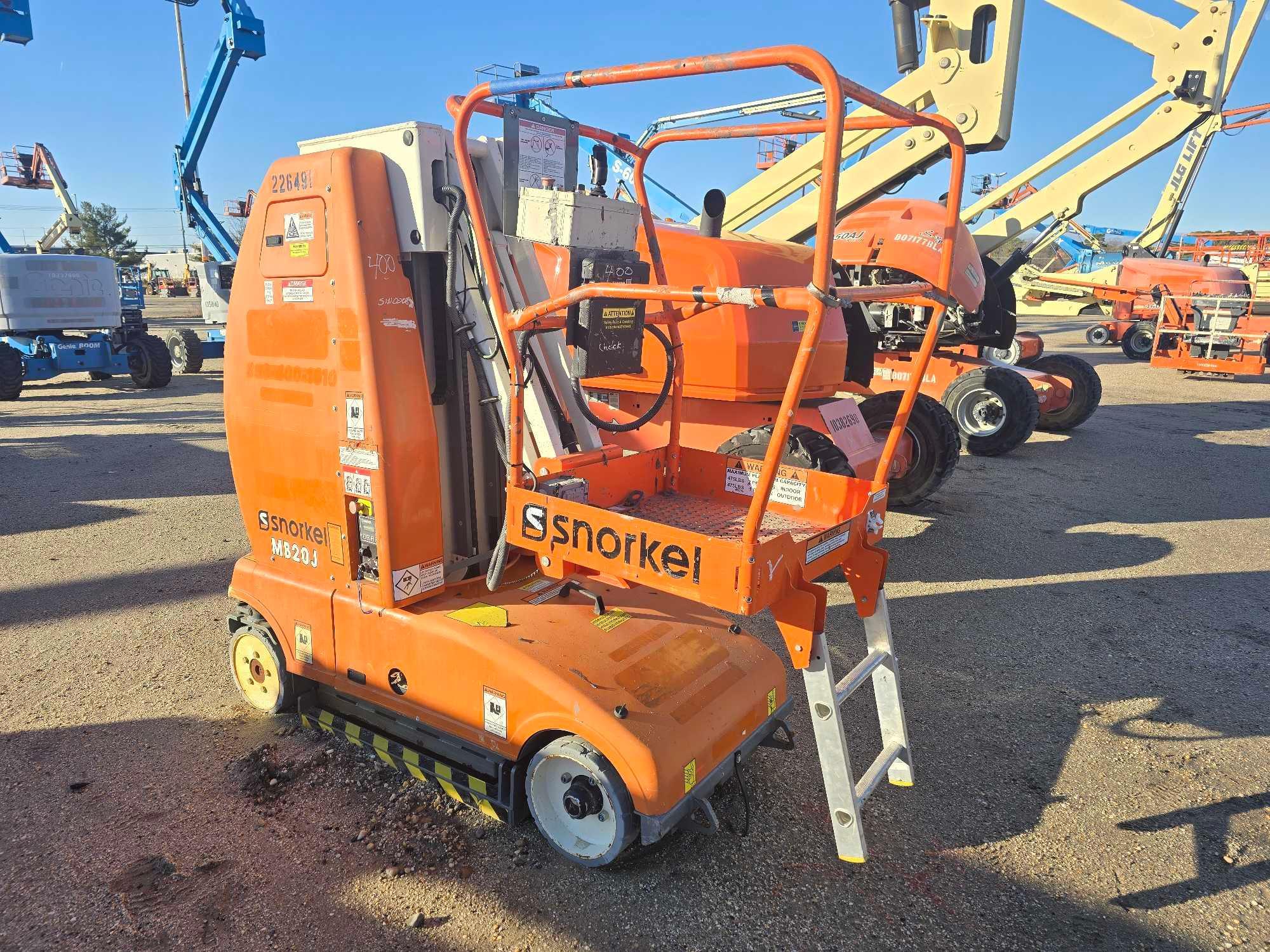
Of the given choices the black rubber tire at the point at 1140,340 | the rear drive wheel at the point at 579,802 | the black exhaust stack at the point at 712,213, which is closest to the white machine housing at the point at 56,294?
the black exhaust stack at the point at 712,213

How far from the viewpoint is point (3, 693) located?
3945 mm

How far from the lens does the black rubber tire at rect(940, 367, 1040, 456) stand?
916cm

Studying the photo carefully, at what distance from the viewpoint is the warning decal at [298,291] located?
3.07 meters

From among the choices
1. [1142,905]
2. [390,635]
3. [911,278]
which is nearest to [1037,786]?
[1142,905]

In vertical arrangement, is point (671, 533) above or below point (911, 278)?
below

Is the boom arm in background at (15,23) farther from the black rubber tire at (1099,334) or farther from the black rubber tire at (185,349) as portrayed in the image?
the black rubber tire at (1099,334)

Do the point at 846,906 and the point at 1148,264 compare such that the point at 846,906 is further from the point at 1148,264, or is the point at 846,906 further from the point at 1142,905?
the point at 1148,264

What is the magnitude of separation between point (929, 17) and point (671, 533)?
7.52 m

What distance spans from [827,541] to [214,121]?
18780 millimetres

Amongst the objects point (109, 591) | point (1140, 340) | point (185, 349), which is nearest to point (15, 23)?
point (185, 349)

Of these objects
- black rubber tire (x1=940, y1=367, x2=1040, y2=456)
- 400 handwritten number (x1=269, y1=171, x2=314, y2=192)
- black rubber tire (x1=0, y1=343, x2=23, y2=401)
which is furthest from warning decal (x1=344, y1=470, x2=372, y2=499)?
black rubber tire (x1=0, y1=343, x2=23, y2=401)

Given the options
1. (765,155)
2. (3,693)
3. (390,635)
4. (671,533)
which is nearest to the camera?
(671,533)

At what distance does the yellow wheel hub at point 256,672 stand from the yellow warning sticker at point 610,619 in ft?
5.02

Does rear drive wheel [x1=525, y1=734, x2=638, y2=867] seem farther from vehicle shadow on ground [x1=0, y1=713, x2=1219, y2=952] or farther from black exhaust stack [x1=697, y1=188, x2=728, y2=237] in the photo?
black exhaust stack [x1=697, y1=188, x2=728, y2=237]
